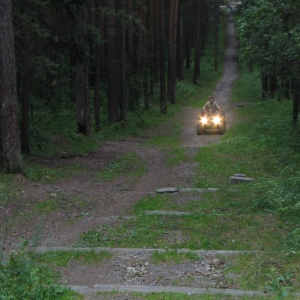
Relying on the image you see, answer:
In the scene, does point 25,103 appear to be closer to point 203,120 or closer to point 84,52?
point 84,52

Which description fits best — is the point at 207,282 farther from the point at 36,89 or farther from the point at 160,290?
the point at 36,89

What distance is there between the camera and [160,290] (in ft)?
20.4

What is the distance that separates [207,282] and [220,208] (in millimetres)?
5073

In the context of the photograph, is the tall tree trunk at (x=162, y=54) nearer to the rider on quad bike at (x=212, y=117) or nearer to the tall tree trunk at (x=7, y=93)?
the rider on quad bike at (x=212, y=117)

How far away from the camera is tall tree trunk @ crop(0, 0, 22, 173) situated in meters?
13.8

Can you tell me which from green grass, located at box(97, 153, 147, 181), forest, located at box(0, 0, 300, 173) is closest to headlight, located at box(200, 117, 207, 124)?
forest, located at box(0, 0, 300, 173)

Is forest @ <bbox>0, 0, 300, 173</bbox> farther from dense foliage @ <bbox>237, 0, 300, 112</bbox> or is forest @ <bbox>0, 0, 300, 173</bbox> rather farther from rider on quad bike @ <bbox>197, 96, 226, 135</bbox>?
rider on quad bike @ <bbox>197, 96, 226, 135</bbox>

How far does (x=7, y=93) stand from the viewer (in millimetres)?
13859

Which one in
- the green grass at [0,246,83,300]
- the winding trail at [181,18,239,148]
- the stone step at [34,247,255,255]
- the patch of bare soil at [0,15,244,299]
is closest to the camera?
the green grass at [0,246,83,300]

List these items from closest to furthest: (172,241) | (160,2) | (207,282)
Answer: (207,282) < (172,241) < (160,2)

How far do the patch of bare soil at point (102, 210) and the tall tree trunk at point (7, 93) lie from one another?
3.04 feet

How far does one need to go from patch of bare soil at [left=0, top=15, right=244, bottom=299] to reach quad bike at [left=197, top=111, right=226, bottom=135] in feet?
2.04

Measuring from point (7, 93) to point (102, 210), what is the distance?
4529 millimetres

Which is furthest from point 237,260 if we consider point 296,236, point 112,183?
point 112,183
